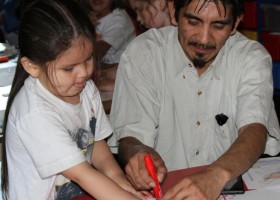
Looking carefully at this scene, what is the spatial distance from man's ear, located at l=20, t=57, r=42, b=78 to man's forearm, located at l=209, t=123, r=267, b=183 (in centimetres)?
53

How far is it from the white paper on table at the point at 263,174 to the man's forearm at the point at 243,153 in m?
0.02

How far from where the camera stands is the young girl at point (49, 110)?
1205 mm

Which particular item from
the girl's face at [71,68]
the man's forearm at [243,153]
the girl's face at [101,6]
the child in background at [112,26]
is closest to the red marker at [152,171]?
the man's forearm at [243,153]

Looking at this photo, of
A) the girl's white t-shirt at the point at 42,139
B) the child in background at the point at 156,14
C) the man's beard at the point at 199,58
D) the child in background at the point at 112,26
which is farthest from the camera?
the child in background at the point at 112,26

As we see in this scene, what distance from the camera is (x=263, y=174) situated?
1419 mm

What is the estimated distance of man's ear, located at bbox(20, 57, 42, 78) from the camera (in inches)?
49.8

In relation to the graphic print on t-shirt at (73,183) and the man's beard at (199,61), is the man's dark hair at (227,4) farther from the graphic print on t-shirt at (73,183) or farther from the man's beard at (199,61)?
the graphic print on t-shirt at (73,183)

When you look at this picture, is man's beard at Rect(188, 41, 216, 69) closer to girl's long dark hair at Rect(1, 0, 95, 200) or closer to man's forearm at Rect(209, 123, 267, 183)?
man's forearm at Rect(209, 123, 267, 183)

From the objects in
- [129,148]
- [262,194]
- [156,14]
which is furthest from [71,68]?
[156,14]

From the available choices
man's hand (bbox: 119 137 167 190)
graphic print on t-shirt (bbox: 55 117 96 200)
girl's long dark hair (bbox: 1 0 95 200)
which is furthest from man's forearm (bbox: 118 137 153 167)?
girl's long dark hair (bbox: 1 0 95 200)

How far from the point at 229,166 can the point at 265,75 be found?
0.46 meters

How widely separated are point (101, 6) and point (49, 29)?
2.34m

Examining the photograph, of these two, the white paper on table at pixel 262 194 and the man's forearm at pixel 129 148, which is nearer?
the white paper on table at pixel 262 194

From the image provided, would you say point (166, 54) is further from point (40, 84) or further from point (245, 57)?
point (40, 84)
